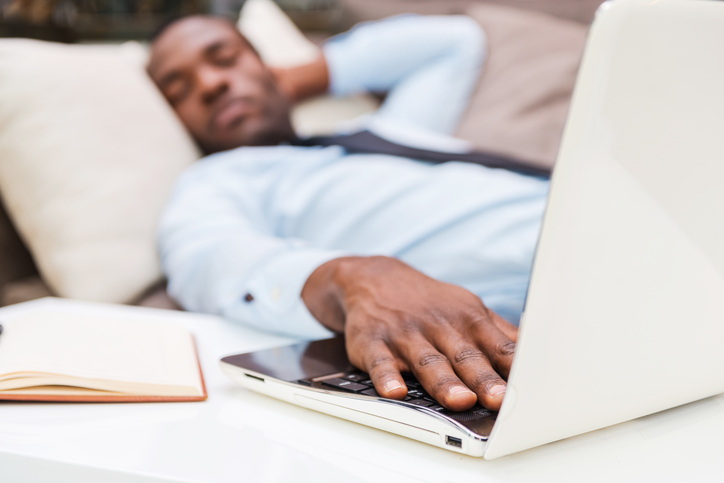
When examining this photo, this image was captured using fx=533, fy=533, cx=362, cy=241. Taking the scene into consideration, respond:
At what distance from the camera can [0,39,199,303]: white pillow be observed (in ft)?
2.76

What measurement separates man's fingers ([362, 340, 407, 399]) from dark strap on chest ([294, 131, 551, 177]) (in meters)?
0.54

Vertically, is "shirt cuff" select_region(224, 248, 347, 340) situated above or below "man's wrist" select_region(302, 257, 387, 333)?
below

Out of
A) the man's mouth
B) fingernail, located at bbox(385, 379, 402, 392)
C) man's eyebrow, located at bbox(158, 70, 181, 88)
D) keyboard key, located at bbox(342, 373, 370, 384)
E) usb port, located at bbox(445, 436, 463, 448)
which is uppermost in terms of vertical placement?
usb port, located at bbox(445, 436, 463, 448)

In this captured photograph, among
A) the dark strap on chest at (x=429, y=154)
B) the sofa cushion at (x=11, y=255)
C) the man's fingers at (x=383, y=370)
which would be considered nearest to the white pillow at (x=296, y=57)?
the dark strap on chest at (x=429, y=154)

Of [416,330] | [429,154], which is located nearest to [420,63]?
[429,154]

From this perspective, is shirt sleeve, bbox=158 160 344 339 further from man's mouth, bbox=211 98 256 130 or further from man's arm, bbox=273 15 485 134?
man's arm, bbox=273 15 485 134

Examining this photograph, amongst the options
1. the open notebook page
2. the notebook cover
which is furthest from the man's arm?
the notebook cover

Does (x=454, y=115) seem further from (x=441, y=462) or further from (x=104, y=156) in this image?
(x=441, y=462)

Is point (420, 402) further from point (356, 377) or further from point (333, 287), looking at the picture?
point (333, 287)

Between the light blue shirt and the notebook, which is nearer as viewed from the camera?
the notebook

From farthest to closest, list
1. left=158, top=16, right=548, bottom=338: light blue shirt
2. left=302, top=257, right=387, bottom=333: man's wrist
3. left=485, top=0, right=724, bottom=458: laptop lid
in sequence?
1. left=158, top=16, right=548, bottom=338: light blue shirt
2. left=302, top=257, right=387, bottom=333: man's wrist
3. left=485, top=0, right=724, bottom=458: laptop lid

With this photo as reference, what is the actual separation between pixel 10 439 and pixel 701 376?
19.4 inches

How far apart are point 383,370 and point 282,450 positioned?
0.10 m

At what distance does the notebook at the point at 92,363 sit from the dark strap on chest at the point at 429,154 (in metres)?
0.54
